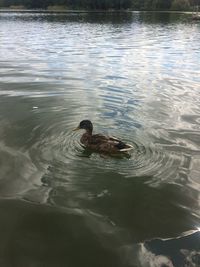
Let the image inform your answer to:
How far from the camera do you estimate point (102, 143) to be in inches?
437

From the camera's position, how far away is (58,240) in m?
7.73

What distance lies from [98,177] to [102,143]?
151 cm

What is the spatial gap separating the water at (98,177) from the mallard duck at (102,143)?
0.87 feet

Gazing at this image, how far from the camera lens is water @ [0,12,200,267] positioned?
24.7 feet

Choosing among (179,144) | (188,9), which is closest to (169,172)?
(179,144)

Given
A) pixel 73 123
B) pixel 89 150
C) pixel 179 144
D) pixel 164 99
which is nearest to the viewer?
pixel 89 150

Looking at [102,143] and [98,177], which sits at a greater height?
[102,143]

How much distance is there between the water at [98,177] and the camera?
24.7ft

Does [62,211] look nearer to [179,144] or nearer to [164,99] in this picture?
[179,144]

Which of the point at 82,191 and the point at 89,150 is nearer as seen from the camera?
the point at 82,191

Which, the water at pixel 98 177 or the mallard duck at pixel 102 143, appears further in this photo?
the mallard duck at pixel 102 143

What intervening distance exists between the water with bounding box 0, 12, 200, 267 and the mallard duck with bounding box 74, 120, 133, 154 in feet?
0.87

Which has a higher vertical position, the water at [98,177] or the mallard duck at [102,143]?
the mallard duck at [102,143]

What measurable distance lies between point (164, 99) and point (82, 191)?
9.30m
